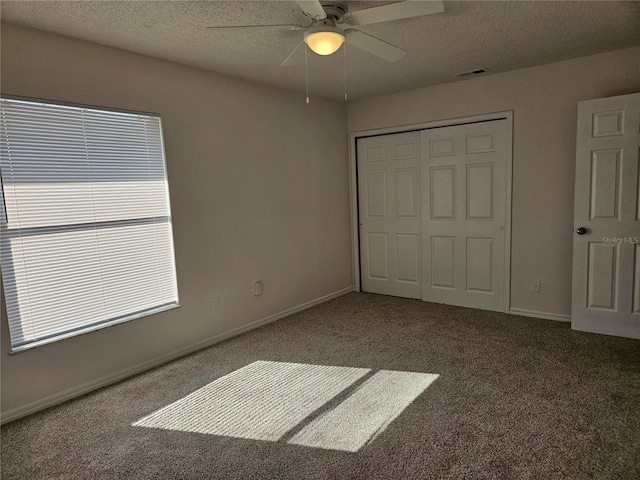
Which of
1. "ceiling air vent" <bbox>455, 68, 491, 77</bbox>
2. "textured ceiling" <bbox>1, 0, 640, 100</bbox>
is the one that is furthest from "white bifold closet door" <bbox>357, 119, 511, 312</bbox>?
"textured ceiling" <bbox>1, 0, 640, 100</bbox>

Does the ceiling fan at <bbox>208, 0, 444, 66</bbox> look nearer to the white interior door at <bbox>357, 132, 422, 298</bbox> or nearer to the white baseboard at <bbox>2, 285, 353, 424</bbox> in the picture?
the white interior door at <bbox>357, 132, 422, 298</bbox>

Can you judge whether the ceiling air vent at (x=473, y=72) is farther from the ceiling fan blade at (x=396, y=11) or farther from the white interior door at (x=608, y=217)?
the ceiling fan blade at (x=396, y=11)

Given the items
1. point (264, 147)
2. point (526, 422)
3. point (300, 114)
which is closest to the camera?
point (526, 422)

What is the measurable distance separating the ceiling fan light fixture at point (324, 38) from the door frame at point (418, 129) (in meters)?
2.44

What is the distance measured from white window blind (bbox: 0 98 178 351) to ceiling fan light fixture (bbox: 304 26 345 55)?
5.24 feet

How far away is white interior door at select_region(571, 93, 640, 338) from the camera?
3.28 meters

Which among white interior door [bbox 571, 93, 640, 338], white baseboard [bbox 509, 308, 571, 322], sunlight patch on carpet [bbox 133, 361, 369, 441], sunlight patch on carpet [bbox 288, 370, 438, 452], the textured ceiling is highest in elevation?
the textured ceiling

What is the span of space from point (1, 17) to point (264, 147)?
2.17 m

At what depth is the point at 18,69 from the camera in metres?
2.47

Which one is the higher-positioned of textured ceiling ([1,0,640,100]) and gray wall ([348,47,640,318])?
textured ceiling ([1,0,640,100])

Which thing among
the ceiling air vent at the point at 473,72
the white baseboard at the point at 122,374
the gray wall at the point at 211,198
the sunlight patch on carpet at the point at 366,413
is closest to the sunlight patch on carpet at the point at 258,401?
the sunlight patch on carpet at the point at 366,413

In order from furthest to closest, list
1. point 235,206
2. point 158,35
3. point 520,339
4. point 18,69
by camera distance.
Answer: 1. point 235,206
2. point 520,339
3. point 158,35
4. point 18,69

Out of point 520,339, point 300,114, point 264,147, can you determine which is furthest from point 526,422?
point 300,114

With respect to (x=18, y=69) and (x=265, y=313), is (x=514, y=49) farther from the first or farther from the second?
(x=18, y=69)
